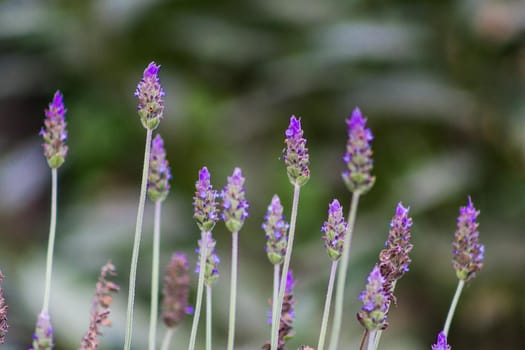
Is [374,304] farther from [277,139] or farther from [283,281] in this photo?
[277,139]

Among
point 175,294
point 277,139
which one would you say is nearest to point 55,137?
point 175,294

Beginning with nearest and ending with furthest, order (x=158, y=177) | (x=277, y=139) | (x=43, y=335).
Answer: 1. (x=43, y=335)
2. (x=158, y=177)
3. (x=277, y=139)

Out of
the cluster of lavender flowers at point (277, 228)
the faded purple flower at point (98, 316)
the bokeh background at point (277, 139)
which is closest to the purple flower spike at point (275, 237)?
the cluster of lavender flowers at point (277, 228)

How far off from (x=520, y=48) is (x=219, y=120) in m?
0.77

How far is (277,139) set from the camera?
2.27 meters

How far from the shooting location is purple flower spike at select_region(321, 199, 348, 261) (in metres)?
0.50

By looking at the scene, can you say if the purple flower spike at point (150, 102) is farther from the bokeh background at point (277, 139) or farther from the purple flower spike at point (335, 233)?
the bokeh background at point (277, 139)

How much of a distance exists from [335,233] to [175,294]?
6.8 inches

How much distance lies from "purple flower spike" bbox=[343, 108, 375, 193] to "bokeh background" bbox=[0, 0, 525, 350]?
3.25 ft

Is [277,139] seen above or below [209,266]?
above

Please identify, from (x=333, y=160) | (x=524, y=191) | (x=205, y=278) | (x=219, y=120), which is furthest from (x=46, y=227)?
(x=205, y=278)

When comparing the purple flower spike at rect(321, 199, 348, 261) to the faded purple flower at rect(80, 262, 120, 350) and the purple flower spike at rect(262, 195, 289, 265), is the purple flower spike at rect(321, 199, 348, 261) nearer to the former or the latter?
the purple flower spike at rect(262, 195, 289, 265)

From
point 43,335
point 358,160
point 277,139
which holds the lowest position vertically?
point 43,335

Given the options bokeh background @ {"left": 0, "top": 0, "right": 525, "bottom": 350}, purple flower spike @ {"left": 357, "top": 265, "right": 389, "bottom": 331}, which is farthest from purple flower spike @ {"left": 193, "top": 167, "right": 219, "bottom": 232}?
bokeh background @ {"left": 0, "top": 0, "right": 525, "bottom": 350}
